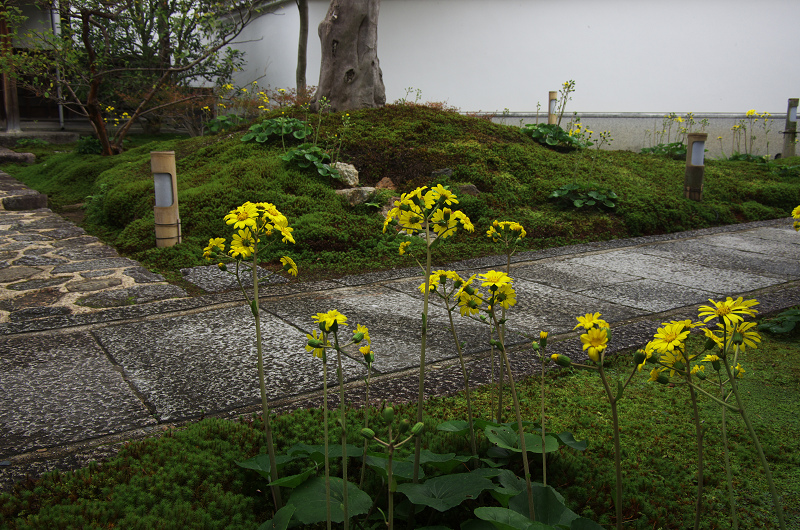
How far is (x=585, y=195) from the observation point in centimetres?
585

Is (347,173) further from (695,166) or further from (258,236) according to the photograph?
(258,236)

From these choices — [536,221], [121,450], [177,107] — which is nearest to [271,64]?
[177,107]

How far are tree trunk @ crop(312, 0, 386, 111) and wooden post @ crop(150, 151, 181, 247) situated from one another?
11.6ft

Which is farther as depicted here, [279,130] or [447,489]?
[279,130]

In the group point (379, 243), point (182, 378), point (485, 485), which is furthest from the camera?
point (379, 243)

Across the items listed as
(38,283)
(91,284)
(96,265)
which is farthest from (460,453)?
(96,265)

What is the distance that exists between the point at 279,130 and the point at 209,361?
442 centimetres

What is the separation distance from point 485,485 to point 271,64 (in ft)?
44.7

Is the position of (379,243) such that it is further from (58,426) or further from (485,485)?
(485,485)

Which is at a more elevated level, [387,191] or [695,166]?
[695,166]

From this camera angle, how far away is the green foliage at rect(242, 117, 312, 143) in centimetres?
633

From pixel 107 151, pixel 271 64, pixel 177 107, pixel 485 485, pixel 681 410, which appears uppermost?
pixel 271 64

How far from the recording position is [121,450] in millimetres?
1696

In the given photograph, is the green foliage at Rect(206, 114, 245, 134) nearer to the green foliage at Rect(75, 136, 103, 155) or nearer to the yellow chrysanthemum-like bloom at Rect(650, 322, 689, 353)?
the green foliage at Rect(75, 136, 103, 155)
